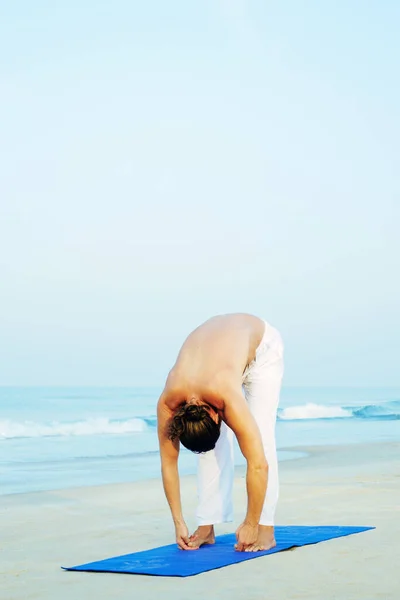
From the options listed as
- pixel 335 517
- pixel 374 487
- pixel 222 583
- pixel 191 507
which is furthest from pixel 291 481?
pixel 222 583

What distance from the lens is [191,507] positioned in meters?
6.69

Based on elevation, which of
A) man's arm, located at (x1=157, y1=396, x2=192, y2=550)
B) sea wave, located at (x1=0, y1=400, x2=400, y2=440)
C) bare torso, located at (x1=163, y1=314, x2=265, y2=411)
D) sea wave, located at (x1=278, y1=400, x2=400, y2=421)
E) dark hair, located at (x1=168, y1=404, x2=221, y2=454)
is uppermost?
bare torso, located at (x1=163, y1=314, x2=265, y2=411)

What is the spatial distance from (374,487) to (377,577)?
3834mm

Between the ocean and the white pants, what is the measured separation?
3.89m

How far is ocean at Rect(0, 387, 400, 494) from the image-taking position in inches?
388

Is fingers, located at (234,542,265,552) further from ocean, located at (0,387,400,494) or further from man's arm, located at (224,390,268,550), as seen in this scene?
ocean, located at (0,387,400,494)

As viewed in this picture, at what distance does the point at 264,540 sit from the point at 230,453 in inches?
18.0

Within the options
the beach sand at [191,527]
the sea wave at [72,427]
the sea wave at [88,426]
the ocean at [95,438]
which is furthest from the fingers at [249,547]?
the sea wave at [72,427]

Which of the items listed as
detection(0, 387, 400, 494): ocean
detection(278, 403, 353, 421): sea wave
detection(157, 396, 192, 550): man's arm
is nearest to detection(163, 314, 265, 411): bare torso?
detection(157, 396, 192, 550): man's arm

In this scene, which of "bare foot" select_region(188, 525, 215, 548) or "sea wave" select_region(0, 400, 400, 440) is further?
"sea wave" select_region(0, 400, 400, 440)

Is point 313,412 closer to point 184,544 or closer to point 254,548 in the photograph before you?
point 184,544

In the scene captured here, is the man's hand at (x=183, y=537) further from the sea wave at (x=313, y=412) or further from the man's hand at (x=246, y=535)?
the sea wave at (x=313, y=412)

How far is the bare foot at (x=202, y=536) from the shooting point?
462cm

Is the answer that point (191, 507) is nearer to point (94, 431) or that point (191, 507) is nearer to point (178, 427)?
point (178, 427)
